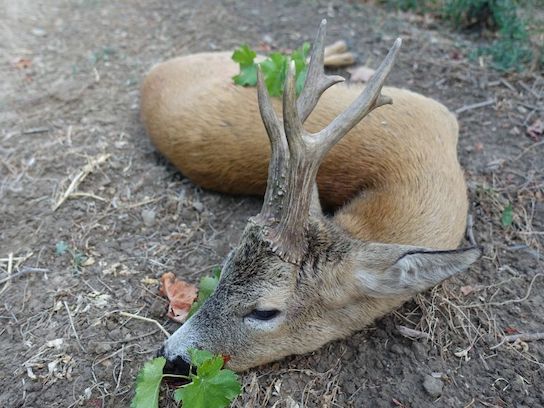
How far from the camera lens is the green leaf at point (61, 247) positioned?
12.4 feet

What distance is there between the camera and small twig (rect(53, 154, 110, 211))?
4192mm

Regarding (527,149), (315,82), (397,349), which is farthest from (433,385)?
(527,149)

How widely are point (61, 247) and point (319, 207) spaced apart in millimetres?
1841

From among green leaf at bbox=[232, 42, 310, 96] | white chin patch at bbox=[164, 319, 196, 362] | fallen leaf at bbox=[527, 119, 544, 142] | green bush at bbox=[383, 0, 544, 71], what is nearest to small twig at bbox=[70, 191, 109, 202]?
green leaf at bbox=[232, 42, 310, 96]

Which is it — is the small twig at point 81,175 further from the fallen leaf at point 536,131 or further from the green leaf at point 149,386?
the fallen leaf at point 536,131

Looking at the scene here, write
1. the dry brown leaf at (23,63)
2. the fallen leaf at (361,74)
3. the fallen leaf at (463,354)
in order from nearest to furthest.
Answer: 1. the fallen leaf at (463,354)
2. the fallen leaf at (361,74)
3. the dry brown leaf at (23,63)

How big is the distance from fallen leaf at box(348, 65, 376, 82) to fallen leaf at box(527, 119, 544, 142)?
156cm

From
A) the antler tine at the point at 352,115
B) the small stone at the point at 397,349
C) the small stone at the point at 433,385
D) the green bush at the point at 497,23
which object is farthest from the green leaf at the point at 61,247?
the green bush at the point at 497,23

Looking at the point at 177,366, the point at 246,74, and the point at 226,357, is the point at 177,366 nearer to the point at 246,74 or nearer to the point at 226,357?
the point at 226,357

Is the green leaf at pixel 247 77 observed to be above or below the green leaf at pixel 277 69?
below

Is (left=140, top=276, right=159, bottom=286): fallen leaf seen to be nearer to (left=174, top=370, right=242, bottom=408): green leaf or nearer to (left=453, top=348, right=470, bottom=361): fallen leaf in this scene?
(left=174, top=370, right=242, bottom=408): green leaf

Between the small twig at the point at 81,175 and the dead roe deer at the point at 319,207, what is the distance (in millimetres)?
708

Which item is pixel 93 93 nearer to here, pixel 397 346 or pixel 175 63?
pixel 175 63

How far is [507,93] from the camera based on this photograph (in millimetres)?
5191
